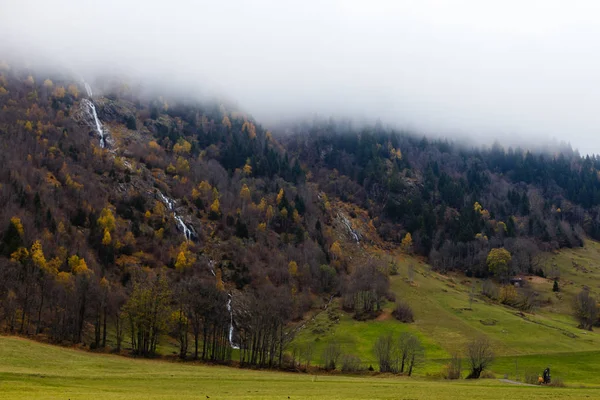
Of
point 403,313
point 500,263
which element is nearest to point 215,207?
point 403,313

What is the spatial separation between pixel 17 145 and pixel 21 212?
58160 millimetres

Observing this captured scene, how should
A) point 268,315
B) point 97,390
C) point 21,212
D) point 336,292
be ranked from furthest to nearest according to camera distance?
1. point 336,292
2. point 21,212
3. point 268,315
4. point 97,390

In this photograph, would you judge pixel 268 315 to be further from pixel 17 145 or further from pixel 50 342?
pixel 17 145

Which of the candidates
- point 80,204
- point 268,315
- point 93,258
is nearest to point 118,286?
point 93,258

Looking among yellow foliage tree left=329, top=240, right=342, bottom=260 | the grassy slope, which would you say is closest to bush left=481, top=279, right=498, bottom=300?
the grassy slope

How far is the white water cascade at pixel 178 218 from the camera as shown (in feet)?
571

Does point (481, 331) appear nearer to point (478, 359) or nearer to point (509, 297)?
point (509, 297)

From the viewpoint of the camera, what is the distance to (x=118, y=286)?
429 feet

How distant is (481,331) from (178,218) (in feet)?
402

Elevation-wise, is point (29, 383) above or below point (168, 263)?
below

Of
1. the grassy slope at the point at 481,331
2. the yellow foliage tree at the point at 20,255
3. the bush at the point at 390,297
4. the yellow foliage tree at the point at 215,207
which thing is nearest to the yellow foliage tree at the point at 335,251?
the grassy slope at the point at 481,331

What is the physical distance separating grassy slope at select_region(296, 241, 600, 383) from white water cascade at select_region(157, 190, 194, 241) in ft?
219

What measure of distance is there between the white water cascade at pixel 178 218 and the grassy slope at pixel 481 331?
66737 mm

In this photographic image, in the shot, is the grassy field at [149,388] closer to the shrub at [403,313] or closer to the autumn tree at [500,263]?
the shrub at [403,313]
